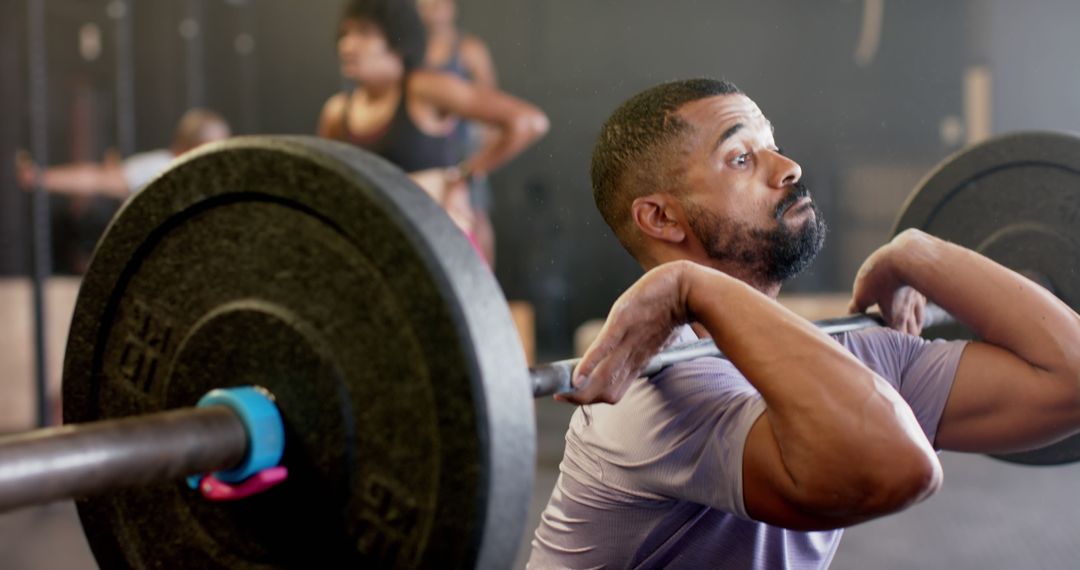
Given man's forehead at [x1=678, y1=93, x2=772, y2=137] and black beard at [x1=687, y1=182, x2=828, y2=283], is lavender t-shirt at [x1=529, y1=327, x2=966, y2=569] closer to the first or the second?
black beard at [x1=687, y1=182, x2=828, y2=283]

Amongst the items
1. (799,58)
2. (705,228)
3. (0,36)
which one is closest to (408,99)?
(799,58)

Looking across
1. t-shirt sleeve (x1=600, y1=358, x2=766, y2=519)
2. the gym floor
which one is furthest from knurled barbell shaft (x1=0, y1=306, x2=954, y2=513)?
the gym floor

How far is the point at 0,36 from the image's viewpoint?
4652 millimetres

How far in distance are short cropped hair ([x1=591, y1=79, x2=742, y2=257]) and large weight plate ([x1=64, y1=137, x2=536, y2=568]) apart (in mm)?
535

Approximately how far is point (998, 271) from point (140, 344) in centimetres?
105

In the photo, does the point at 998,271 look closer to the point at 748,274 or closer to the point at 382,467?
the point at 748,274

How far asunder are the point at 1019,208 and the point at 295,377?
1.31 m

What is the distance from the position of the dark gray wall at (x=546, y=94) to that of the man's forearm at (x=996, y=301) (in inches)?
55.3

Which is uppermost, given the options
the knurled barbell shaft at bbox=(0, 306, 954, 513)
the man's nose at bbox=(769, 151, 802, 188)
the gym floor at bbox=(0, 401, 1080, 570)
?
the man's nose at bbox=(769, 151, 802, 188)

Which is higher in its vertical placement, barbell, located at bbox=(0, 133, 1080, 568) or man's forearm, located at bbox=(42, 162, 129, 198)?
barbell, located at bbox=(0, 133, 1080, 568)

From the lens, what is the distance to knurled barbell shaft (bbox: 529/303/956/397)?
2.84 feet

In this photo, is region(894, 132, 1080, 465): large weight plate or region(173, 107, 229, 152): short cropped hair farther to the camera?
region(173, 107, 229, 152): short cropped hair

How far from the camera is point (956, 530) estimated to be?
312cm

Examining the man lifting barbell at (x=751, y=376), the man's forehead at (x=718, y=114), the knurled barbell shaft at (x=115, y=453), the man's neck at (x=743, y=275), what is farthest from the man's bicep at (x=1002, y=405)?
the knurled barbell shaft at (x=115, y=453)
